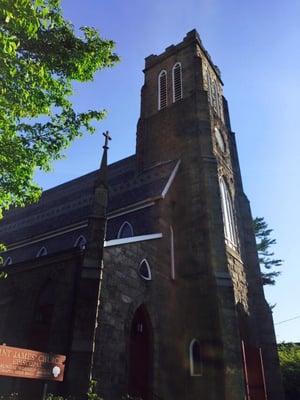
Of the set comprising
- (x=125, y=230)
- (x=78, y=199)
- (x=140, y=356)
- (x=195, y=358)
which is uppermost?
(x=78, y=199)

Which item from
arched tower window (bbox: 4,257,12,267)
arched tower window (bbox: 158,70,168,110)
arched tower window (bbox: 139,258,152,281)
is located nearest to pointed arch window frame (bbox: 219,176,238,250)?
arched tower window (bbox: 139,258,152,281)

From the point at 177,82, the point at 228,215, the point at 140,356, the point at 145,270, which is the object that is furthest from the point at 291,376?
the point at 177,82

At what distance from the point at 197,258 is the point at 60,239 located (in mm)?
8034

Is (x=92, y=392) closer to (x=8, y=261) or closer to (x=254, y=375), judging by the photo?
(x=254, y=375)

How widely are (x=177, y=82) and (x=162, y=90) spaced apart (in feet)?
3.97

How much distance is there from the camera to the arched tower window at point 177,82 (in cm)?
2325

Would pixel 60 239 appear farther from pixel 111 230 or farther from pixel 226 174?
pixel 226 174

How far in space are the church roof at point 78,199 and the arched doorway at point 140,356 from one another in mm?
5785

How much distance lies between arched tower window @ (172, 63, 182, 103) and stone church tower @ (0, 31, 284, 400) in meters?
0.14

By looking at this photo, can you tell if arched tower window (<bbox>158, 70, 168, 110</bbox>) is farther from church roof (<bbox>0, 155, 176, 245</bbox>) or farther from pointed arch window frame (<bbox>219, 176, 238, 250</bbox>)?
pointed arch window frame (<bbox>219, 176, 238, 250</bbox>)

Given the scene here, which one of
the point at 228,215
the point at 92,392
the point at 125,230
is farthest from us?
the point at 228,215

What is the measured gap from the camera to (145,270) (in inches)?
571

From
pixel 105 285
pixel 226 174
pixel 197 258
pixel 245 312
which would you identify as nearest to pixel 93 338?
pixel 105 285

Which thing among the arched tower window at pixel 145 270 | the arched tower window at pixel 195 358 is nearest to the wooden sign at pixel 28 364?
the arched tower window at pixel 145 270
